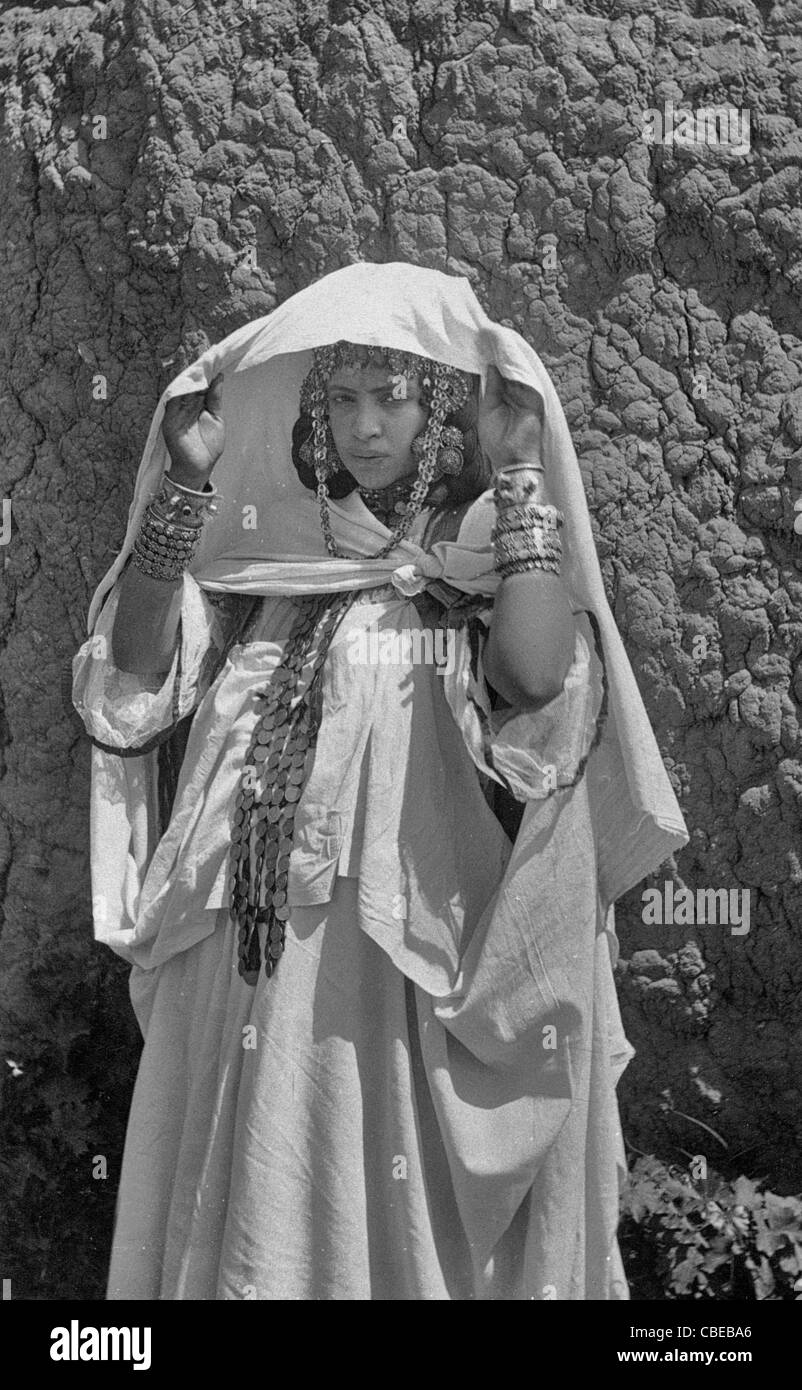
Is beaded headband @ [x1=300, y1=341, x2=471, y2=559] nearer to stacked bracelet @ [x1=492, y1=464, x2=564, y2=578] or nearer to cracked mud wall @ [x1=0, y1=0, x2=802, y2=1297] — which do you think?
stacked bracelet @ [x1=492, y1=464, x2=564, y2=578]

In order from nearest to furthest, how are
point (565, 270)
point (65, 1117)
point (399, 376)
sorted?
point (399, 376)
point (565, 270)
point (65, 1117)

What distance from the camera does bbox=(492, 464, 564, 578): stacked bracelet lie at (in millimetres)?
2961

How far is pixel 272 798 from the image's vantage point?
304 centimetres

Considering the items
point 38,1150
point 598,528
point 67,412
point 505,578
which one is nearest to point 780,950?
point 598,528

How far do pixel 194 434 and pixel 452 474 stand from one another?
19.2 inches

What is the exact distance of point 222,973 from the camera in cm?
308

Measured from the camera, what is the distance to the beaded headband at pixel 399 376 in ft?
10.0

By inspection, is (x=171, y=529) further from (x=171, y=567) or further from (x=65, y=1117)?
(x=65, y=1117)

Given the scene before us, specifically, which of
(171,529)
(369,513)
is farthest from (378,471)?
(171,529)

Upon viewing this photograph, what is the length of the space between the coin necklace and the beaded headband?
22cm

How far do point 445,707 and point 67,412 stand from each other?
4.54 ft

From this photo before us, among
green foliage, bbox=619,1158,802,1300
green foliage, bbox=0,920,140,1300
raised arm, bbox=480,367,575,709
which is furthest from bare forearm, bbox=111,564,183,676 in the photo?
green foliage, bbox=619,1158,802,1300

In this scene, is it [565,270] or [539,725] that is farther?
[565,270]
